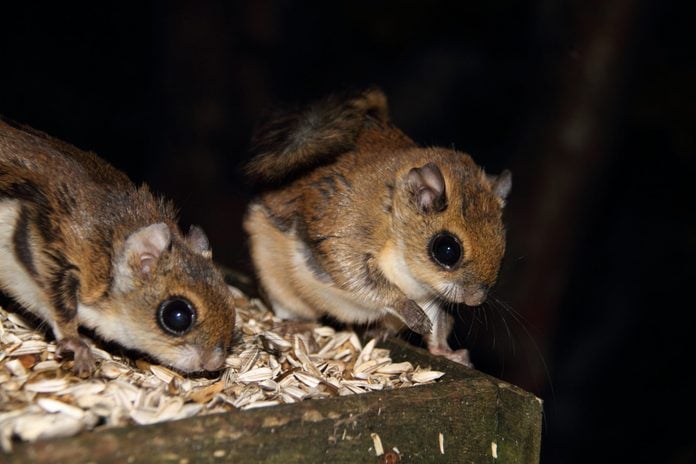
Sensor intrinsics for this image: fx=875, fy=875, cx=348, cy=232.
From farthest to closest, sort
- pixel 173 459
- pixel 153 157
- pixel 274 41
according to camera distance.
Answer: pixel 153 157 → pixel 274 41 → pixel 173 459

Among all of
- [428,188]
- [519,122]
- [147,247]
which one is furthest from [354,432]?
[519,122]

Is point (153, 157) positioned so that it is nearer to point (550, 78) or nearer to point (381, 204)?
point (550, 78)

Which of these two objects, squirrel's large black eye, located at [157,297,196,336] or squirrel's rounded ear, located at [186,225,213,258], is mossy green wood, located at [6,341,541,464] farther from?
squirrel's rounded ear, located at [186,225,213,258]

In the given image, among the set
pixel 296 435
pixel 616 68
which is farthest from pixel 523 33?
pixel 296 435

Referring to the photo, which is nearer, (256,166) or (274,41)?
(256,166)

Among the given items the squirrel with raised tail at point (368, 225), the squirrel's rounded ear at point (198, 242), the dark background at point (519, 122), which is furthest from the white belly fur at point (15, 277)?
the dark background at point (519, 122)

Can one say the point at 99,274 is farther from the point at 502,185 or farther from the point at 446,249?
the point at 502,185
